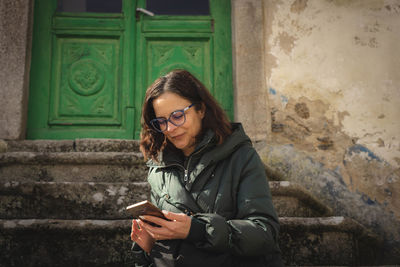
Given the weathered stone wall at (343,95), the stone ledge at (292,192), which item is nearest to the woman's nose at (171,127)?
the stone ledge at (292,192)

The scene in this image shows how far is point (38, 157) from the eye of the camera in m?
2.62

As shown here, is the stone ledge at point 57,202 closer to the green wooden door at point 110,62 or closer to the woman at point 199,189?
the woman at point 199,189

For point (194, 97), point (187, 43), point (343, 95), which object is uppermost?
point (187, 43)

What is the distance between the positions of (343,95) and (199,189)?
7.01 feet

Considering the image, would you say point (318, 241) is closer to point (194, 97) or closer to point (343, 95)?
point (194, 97)

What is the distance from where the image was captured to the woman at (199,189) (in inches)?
49.8

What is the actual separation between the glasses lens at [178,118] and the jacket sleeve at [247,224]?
349 mm

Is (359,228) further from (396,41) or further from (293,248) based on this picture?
(396,41)

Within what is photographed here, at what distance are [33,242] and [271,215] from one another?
4.54 feet

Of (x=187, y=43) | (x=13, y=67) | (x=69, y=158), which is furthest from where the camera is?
(x=187, y=43)

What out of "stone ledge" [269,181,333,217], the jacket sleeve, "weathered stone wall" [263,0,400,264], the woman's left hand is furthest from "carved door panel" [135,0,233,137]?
the woman's left hand

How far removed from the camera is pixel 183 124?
1.54 metres

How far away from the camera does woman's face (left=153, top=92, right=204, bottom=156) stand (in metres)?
1.55

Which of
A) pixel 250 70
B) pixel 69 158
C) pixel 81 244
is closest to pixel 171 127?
pixel 81 244
